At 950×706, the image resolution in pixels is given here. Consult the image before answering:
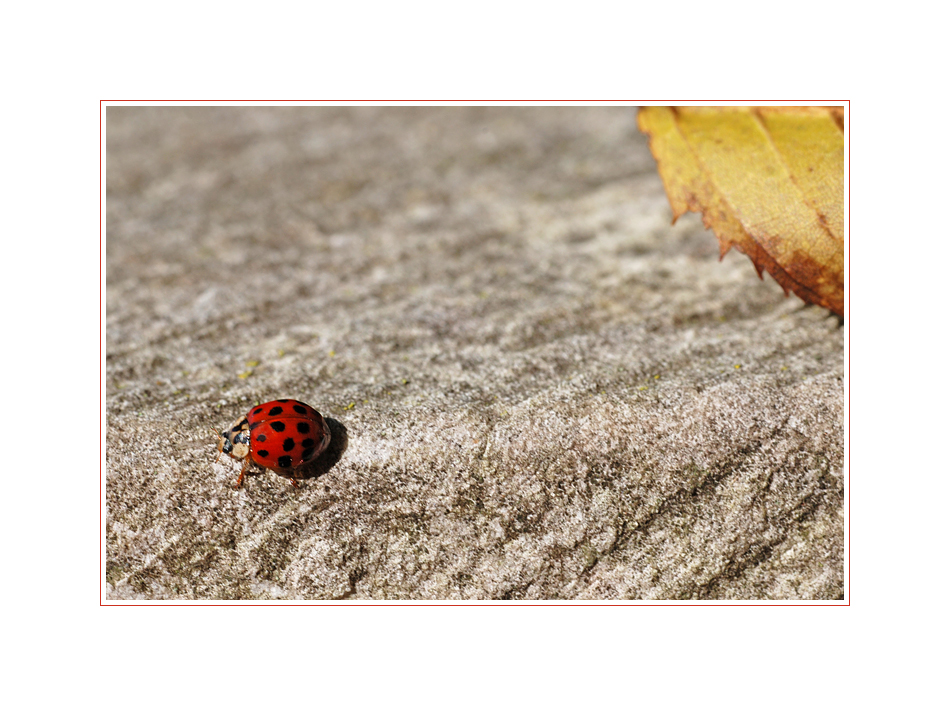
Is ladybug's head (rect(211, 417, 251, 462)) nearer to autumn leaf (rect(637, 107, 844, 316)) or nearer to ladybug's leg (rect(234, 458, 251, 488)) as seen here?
ladybug's leg (rect(234, 458, 251, 488))

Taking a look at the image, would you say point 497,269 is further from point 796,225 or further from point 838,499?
point 838,499

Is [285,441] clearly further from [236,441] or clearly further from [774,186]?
[774,186]

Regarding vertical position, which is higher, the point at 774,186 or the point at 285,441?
the point at 774,186

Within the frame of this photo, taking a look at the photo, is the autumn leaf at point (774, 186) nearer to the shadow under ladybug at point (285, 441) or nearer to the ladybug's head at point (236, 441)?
the shadow under ladybug at point (285, 441)

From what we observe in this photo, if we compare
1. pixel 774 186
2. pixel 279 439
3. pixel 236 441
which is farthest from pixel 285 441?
pixel 774 186

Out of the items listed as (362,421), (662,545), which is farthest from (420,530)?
(662,545)

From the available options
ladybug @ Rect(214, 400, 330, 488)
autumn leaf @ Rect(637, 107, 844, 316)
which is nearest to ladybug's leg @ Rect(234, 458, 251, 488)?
ladybug @ Rect(214, 400, 330, 488)
